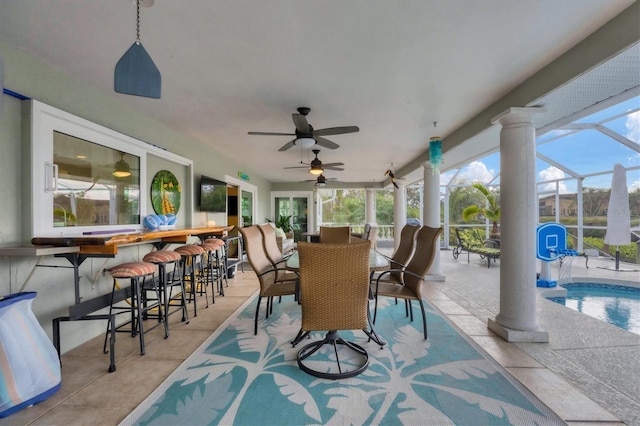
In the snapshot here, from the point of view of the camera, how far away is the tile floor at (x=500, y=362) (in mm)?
1688

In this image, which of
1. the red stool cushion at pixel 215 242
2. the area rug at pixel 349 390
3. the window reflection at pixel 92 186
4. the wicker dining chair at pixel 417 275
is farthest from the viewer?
the red stool cushion at pixel 215 242

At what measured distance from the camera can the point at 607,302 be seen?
4297 mm

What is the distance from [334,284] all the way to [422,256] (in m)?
1.27

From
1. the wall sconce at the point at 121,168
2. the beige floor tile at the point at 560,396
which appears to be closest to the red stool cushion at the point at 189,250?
the wall sconce at the point at 121,168

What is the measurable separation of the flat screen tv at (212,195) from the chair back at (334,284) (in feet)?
11.3

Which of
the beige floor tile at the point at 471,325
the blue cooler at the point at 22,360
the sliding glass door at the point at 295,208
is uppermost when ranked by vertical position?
the sliding glass door at the point at 295,208

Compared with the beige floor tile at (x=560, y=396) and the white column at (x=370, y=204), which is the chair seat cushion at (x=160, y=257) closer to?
the beige floor tile at (x=560, y=396)

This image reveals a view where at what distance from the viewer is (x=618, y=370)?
2119 millimetres

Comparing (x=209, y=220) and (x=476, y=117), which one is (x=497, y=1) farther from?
(x=209, y=220)

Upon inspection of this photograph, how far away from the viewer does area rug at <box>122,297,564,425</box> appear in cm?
163

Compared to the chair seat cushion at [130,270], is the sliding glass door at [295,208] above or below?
above

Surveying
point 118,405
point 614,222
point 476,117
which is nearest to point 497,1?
point 476,117

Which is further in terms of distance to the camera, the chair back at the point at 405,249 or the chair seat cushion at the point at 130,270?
the chair back at the point at 405,249

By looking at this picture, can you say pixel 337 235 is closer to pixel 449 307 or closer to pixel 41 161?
pixel 449 307
